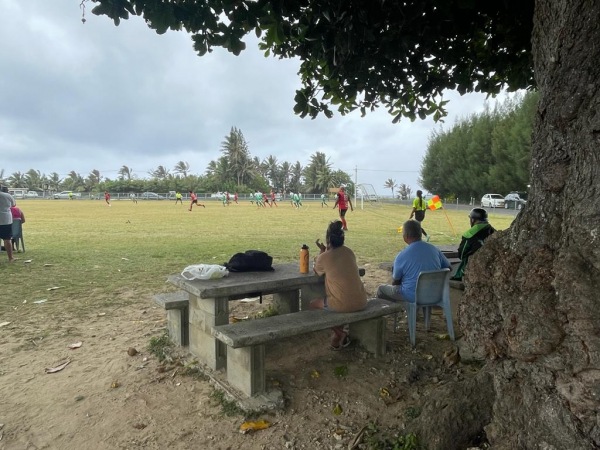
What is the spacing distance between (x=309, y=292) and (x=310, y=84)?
2.76 m

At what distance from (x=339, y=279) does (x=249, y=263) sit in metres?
1.02

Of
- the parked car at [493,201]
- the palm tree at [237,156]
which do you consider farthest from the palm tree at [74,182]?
the parked car at [493,201]

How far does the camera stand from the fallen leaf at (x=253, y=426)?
9.33 feet

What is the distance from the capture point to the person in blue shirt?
419 cm

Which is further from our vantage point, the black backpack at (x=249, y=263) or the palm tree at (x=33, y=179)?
the palm tree at (x=33, y=179)

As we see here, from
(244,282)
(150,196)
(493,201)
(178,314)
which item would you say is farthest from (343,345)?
(150,196)

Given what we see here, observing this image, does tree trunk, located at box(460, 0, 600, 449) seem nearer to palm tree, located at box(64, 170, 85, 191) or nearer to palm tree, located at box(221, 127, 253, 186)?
palm tree, located at box(221, 127, 253, 186)

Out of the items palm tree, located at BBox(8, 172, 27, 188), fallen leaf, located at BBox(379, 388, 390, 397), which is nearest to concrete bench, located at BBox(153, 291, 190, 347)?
fallen leaf, located at BBox(379, 388, 390, 397)

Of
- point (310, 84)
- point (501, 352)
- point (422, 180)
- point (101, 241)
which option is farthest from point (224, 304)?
point (422, 180)

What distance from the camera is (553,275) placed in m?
1.77

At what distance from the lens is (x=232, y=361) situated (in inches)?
133

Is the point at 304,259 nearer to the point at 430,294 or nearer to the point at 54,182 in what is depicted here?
the point at 430,294

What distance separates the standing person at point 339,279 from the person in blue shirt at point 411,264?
63cm

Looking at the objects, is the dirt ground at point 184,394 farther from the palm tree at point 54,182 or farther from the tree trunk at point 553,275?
the palm tree at point 54,182
